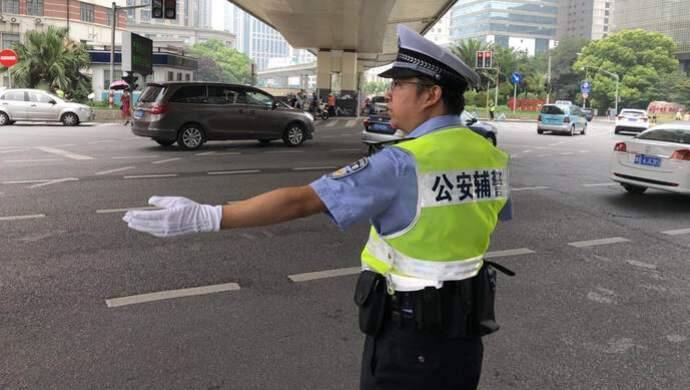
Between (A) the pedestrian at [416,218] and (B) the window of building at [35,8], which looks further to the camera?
(B) the window of building at [35,8]

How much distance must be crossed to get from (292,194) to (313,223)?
19.1 ft

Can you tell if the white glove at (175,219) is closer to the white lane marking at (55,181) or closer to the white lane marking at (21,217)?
the white lane marking at (21,217)

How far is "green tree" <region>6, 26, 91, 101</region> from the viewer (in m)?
32.1

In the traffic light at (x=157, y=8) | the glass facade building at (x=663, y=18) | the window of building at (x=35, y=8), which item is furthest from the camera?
the glass facade building at (x=663, y=18)

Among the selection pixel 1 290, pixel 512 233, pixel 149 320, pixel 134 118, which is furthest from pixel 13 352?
pixel 134 118

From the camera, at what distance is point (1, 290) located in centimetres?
477

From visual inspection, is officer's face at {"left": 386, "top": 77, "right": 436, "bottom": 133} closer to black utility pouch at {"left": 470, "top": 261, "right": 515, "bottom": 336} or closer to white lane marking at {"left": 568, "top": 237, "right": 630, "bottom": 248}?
black utility pouch at {"left": 470, "top": 261, "right": 515, "bottom": 336}

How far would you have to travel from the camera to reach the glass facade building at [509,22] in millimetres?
150125

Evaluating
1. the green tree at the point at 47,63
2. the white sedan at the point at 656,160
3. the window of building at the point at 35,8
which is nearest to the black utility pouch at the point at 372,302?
the white sedan at the point at 656,160

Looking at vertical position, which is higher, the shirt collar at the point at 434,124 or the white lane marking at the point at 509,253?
the shirt collar at the point at 434,124

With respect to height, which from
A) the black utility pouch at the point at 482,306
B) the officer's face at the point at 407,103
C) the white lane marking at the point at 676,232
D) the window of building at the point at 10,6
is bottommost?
the white lane marking at the point at 676,232

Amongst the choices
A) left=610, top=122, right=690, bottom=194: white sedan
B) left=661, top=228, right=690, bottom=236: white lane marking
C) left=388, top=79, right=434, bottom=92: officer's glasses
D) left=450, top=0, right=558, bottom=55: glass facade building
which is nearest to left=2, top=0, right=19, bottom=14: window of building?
left=610, top=122, right=690, bottom=194: white sedan

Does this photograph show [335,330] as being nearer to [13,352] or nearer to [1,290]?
[13,352]

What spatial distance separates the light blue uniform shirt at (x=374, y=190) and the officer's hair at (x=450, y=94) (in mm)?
281
